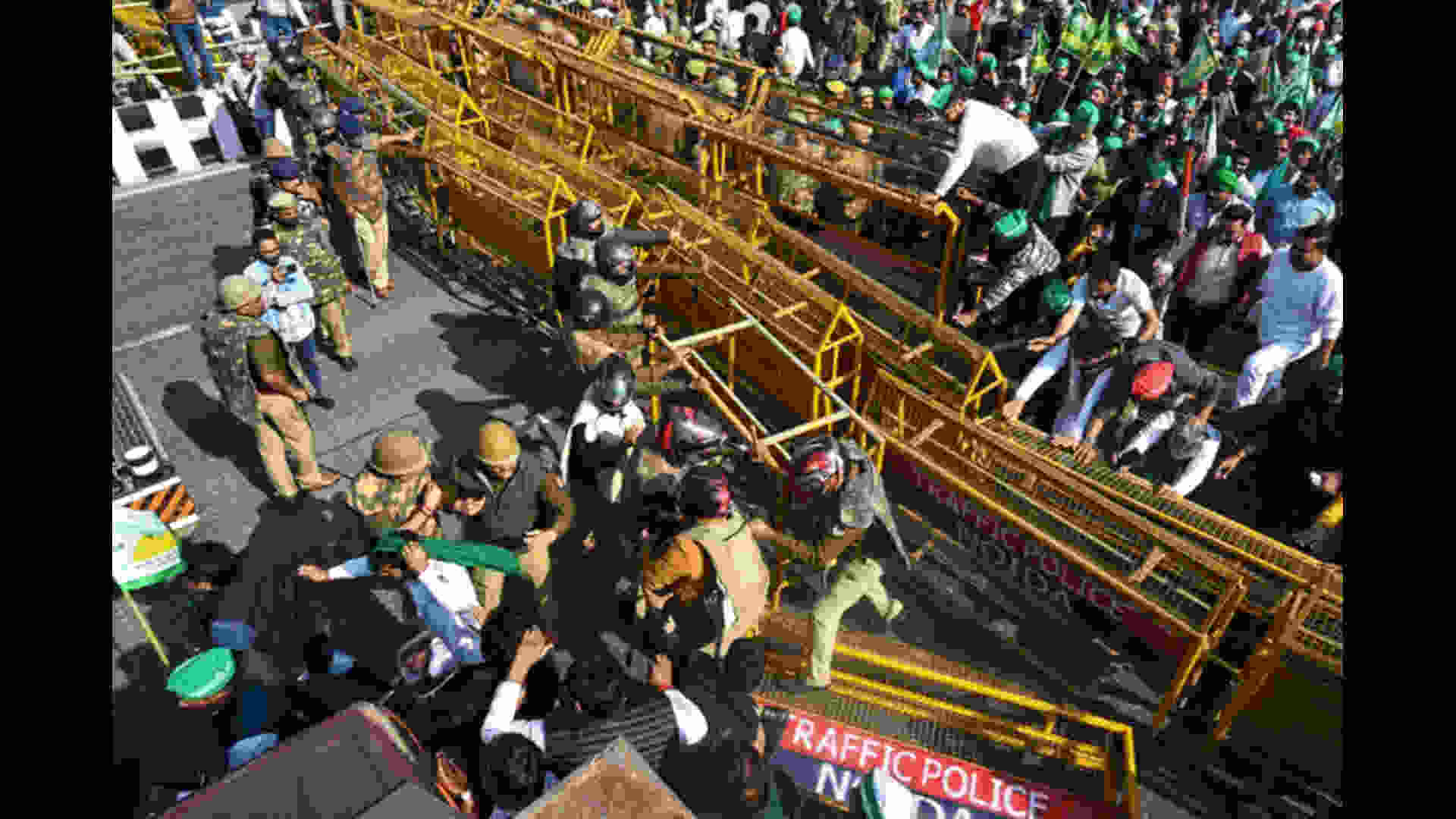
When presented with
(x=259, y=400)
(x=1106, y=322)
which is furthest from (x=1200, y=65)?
(x=259, y=400)

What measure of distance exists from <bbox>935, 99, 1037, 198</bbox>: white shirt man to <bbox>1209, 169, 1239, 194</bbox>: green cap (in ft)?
5.81

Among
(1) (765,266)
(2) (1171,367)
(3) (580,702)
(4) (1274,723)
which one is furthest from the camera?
(1) (765,266)

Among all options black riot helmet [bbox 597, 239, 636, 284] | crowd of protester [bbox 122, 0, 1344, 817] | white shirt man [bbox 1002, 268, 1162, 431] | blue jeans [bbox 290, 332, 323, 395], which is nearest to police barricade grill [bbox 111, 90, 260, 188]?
crowd of protester [bbox 122, 0, 1344, 817]

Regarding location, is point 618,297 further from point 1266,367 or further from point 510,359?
point 1266,367

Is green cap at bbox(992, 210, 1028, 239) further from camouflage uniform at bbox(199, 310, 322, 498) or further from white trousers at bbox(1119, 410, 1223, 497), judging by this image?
camouflage uniform at bbox(199, 310, 322, 498)

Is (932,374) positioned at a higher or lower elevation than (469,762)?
higher

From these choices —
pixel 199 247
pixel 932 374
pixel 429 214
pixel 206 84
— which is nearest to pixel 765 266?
pixel 932 374

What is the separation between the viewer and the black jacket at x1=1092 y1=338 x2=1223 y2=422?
5.40 metres

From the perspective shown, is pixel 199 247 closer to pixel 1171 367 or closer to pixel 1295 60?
pixel 1171 367

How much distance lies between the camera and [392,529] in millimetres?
4336

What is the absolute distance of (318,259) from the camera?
→ 276 inches

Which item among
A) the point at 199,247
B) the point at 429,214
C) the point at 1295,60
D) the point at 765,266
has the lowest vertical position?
the point at 199,247

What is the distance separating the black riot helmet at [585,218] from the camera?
657 centimetres

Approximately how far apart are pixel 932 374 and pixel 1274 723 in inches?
116
